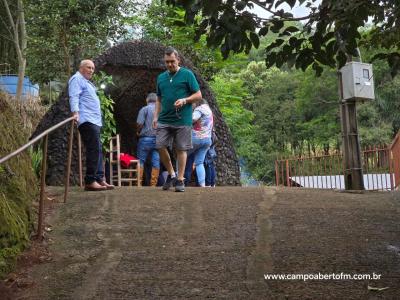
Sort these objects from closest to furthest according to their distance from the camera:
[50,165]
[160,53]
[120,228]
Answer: [120,228], [50,165], [160,53]

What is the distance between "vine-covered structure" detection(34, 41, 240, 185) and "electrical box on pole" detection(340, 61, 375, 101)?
4301 millimetres

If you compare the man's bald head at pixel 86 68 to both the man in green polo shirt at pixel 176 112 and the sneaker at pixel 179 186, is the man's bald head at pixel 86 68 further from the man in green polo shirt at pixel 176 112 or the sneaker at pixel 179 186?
the sneaker at pixel 179 186

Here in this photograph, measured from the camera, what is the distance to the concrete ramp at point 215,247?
369cm

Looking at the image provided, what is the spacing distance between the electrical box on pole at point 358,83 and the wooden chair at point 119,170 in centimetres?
423

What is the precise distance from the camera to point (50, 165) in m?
9.87

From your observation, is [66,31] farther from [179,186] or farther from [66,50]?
[179,186]

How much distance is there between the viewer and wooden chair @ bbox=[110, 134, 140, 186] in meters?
10.4

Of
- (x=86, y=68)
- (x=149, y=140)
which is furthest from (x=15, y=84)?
(x=86, y=68)

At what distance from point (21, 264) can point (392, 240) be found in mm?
3290

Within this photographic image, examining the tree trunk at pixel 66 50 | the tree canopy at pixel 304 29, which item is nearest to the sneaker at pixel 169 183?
the tree canopy at pixel 304 29

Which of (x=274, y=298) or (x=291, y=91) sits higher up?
(x=291, y=91)

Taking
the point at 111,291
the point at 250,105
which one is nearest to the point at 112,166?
the point at 111,291

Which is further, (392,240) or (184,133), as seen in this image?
(184,133)

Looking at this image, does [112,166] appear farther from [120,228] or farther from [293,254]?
[293,254]
